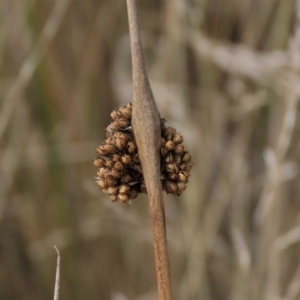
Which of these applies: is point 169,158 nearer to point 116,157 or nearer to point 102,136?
point 116,157

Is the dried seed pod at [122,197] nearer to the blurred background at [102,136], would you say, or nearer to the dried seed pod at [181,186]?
the dried seed pod at [181,186]

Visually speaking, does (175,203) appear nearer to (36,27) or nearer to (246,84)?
(246,84)

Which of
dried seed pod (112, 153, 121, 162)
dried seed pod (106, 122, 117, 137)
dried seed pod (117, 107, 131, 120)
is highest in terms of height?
dried seed pod (117, 107, 131, 120)

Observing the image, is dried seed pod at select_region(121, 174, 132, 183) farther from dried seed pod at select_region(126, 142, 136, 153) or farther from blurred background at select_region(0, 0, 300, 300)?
blurred background at select_region(0, 0, 300, 300)

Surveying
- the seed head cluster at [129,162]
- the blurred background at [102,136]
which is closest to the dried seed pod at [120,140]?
the seed head cluster at [129,162]

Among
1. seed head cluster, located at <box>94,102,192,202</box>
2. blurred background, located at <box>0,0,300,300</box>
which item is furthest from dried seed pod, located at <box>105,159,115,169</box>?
blurred background, located at <box>0,0,300,300</box>

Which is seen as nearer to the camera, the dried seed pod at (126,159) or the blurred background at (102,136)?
the dried seed pod at (126,159)
